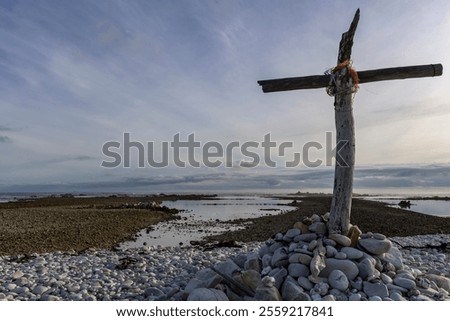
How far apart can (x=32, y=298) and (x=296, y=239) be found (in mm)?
5400

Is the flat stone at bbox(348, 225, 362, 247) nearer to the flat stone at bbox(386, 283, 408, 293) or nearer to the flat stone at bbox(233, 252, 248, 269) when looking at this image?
the flat stone at bbox(386, 283, 408, 293)

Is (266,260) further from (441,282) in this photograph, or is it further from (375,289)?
(441,282)

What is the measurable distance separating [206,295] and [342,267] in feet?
8.21

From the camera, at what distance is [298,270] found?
21.2 feet

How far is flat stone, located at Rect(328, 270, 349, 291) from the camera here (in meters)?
6.11

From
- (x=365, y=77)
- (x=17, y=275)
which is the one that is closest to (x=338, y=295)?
(x=365, y=77)

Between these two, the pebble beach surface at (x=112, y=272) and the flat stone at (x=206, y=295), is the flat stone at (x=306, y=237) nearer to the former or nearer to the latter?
the pebble beach surface at (x=112, y=272)

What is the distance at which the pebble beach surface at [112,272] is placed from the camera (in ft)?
23.8

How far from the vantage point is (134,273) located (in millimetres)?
8938

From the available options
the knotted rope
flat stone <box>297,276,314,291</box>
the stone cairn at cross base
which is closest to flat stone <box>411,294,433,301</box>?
the stone cairn at cross base

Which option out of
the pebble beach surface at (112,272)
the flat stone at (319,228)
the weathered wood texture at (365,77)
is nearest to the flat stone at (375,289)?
the flat stone at (319,228)
